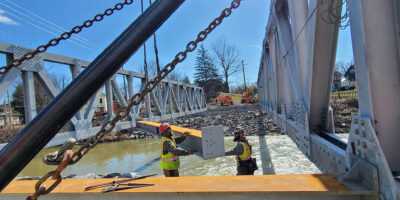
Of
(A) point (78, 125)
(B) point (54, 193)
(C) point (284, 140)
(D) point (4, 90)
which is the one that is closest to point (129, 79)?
(A) point (78, 125)

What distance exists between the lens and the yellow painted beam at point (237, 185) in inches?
73.2

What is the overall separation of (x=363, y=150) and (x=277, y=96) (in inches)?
215

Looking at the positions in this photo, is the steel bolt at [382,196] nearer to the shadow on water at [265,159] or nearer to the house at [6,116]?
the shadow on water at [265,159]

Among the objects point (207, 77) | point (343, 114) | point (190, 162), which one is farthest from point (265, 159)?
point (207, 77)

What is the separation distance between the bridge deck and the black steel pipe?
922 millimetres

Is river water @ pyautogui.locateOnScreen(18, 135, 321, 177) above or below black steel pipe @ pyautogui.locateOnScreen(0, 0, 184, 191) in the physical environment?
below

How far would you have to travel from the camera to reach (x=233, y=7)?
2574 millimetres

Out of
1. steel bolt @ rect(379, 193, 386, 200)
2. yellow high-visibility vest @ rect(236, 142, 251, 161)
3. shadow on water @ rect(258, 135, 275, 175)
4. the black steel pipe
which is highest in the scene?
the black steel pipe

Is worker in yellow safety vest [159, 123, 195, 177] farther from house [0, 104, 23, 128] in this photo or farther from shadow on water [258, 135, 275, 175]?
house [0, 104, 23, 128]

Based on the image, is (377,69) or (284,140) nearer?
(377,69)

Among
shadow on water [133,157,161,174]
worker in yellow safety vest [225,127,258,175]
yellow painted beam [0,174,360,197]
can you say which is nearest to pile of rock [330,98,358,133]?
worker in yellow safety vest [225,127,258,175]

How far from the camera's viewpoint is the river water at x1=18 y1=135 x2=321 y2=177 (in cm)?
711

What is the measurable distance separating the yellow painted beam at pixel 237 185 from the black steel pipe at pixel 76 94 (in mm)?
932

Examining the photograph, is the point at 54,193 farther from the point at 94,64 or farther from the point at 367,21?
the point at 367,21
